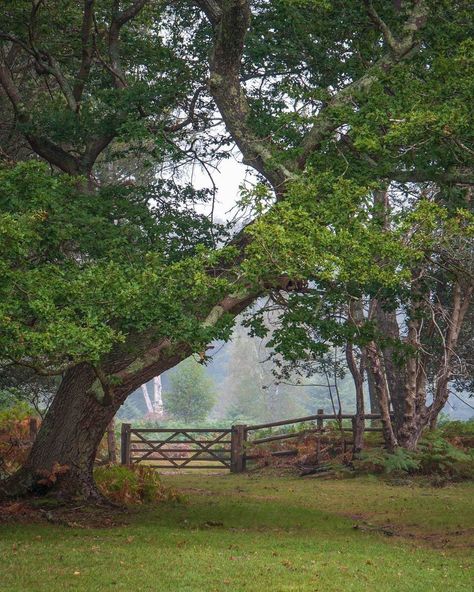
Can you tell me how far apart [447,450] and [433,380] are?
627 centimetres

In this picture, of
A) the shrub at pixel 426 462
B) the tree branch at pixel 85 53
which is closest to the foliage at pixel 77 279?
the tree branch at pixel 85 53

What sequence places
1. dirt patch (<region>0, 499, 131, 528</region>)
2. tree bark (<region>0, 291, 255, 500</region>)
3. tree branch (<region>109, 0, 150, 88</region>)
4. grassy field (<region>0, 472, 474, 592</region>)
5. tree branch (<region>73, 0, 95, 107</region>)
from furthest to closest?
tree branch (<region>109, 0, 150, 88</region>) < tree branch (<region>73, 0, 95, 107</region>) < tree bark (<region>0, 291, 255, 500</region>) < dirt patch (<region>0, 499, 131, 528</region>) < grassy field (<region>0, 472, 474, 592</region>)

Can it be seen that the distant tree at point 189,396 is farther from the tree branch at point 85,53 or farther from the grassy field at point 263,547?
the tree branch at point 85,53

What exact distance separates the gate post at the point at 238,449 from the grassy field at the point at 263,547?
7006 millimetres

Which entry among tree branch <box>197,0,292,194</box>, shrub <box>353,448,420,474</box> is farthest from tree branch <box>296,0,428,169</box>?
shrub <box>353,448,420,474</box>

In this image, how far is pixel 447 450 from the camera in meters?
24.4

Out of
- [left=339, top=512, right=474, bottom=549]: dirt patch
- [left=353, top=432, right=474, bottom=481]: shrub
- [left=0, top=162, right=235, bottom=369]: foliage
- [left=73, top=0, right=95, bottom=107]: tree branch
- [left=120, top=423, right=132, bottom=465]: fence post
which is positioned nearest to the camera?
[left=0, top=162, right=235, bottom=369]: foliage

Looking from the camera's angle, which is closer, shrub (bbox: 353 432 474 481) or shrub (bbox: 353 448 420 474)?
shrub (bbox: 353 448 420 474)

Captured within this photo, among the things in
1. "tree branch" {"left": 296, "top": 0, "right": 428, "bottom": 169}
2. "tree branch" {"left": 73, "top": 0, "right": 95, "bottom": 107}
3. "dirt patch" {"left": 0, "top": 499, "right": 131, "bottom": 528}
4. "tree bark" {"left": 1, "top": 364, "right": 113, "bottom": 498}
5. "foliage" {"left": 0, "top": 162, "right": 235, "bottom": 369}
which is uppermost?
"tree branch" {"left": 73, "top": 0, "right": 95, "bottom": 107}

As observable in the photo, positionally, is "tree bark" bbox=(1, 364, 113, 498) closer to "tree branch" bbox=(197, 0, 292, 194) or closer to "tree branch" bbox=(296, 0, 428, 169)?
"tree branch" bbox=(197, 0, 292, 194)

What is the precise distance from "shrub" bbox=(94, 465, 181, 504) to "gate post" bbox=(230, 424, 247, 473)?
8626 mm

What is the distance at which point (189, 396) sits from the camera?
246 ft

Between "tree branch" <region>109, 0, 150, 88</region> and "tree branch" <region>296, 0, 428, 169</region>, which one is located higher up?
"tree branch" <region>109, 0, 150, 88</region>

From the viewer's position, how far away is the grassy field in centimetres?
1123
